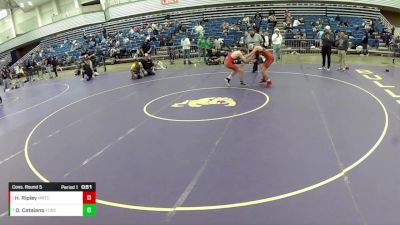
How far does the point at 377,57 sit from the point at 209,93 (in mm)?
10665

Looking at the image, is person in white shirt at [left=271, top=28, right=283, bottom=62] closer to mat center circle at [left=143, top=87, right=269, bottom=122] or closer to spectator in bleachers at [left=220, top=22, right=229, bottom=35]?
spectator in bleachers at [left=220, top=22, right=229, bottom=35]

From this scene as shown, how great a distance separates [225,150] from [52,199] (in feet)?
14.1

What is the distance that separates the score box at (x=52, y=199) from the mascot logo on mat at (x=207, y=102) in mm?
7336

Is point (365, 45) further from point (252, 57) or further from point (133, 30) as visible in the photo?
point (133, 30)

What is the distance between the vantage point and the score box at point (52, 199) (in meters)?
5.08

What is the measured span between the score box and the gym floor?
3.21 feet

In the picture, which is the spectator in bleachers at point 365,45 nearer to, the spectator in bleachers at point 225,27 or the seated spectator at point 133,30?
the spectator in bleachers at point 225,27

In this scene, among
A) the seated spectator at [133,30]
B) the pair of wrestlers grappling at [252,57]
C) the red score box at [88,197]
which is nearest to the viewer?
the red score box at [88,197]

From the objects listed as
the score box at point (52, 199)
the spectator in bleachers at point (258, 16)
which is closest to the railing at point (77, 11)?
the spectator in bleachers at point (258, 16)

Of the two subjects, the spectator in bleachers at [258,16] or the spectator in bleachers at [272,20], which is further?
the spectator in bleachers at [258,16]

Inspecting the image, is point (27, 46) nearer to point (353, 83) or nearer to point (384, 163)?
point (353, 83)

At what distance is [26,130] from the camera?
12.0 meters

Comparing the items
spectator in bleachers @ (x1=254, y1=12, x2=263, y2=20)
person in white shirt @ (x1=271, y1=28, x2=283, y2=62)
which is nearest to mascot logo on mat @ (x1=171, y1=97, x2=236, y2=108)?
person in white shirt @ (x1=271, y1=28, x2=283, y2=62)

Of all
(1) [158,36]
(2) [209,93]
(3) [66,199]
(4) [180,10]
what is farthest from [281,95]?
(4) [180,10]
